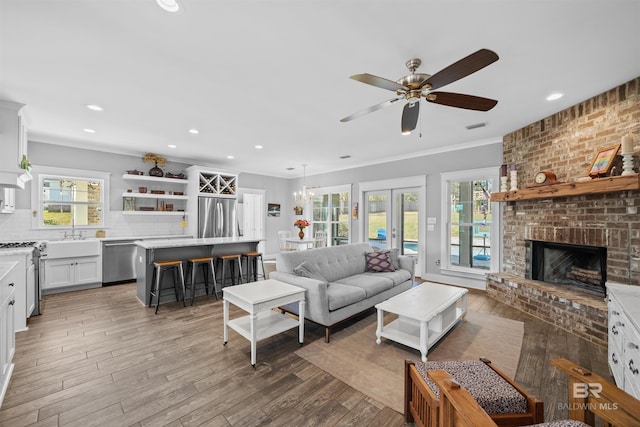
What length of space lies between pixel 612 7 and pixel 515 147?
9.78 ft

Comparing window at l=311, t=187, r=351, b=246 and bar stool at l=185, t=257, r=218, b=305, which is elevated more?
window at l=311, t=187, r=351, b=246

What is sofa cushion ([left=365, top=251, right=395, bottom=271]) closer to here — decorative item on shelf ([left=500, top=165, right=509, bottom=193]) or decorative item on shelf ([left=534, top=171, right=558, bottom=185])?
decorative item on shelf ([left=500, top=165, right=509, bottom=193])

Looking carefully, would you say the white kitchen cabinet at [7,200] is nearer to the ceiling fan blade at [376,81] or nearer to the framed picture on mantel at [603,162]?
the ceiling fan blade at [376,81]

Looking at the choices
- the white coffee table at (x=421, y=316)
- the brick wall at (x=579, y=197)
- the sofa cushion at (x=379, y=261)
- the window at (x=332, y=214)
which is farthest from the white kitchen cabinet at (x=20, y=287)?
the brick wall at (x=579, y=197)

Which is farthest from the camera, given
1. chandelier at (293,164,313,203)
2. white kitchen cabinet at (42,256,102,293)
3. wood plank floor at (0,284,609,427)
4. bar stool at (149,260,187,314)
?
chandelier at (293,164,313,203)

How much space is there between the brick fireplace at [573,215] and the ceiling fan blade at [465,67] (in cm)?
239

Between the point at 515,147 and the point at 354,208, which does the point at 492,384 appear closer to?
the point at 515,147

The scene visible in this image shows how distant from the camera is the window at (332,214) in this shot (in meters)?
7.64

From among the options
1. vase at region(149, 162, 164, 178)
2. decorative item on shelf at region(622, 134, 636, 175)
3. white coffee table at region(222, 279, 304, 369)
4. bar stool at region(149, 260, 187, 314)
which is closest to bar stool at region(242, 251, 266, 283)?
bar stool at region(149, 260, 187, 314)

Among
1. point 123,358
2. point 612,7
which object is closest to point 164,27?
point 123,358

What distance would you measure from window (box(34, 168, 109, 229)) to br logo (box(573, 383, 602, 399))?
707 cm

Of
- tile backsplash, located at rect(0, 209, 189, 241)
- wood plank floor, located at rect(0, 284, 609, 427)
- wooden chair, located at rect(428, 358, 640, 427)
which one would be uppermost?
tile backsplash, located at rect(0, 209, 189, 241)

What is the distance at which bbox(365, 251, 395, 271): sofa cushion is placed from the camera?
4.43m

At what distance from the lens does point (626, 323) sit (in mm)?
1911
